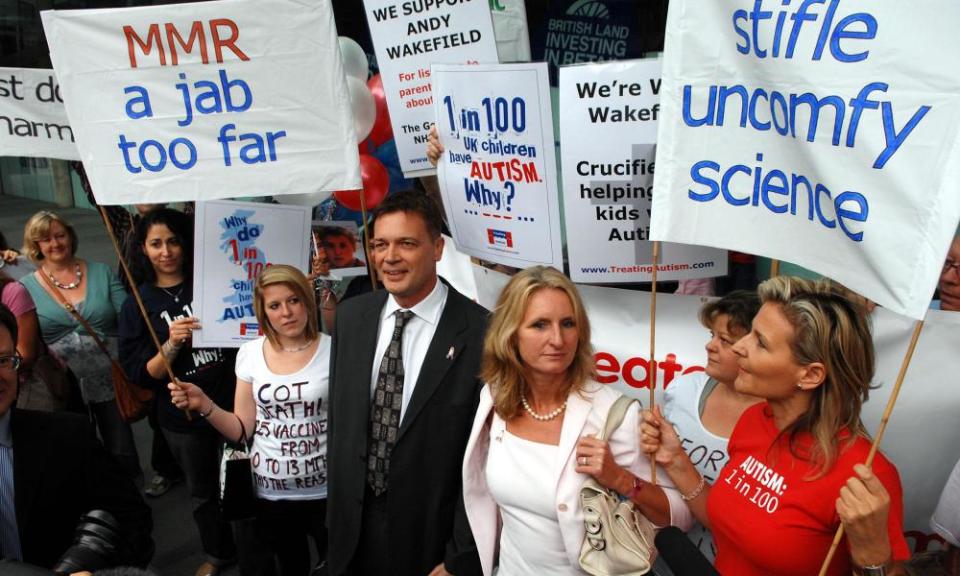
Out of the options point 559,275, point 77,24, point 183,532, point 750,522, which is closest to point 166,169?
point 77,24

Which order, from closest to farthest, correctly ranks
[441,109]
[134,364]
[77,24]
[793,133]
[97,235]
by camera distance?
[793,133] < [77,24] < [441,109] < [134,364] < [97,235]

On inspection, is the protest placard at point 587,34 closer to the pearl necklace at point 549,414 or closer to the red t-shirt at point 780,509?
the pearl necklace at point 549,414

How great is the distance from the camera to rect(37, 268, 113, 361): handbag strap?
422 centimetres

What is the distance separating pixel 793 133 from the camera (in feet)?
6.46

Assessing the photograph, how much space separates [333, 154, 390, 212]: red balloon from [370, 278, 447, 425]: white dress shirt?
2.03 m

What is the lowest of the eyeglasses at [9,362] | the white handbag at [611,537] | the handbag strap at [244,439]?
the handbag strap at [244,439]

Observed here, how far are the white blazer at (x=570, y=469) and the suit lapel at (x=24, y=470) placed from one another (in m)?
1.21

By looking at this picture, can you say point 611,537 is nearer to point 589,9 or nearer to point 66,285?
point 66,285

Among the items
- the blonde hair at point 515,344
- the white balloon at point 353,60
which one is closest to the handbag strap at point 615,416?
the blonde hair at point 515,344

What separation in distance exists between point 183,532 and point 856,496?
3.86m

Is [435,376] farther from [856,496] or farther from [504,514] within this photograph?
[856,496]

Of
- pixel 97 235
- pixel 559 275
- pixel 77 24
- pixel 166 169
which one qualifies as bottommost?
pixel 97 235

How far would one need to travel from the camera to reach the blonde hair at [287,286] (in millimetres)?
3203

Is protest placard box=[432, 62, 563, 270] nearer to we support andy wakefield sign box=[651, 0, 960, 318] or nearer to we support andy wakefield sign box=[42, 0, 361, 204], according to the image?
we support andy wakefield sign box=[42, 0, 361, 204]
